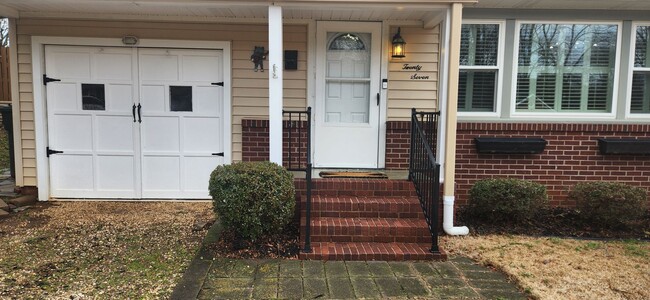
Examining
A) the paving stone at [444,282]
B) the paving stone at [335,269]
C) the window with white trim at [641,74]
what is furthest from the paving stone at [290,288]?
the window with white trim at [641,74]

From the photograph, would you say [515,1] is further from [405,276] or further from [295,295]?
[295,295]

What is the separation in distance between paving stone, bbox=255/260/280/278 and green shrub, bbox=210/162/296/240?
0.31 metres

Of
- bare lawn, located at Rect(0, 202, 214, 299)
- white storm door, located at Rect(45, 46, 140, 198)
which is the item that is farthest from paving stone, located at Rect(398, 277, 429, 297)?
white storm door, located at Rect(45, 46, 140, 198)

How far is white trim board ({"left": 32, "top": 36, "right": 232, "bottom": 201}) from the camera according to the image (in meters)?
5.57

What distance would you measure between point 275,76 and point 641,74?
4663 millimetres

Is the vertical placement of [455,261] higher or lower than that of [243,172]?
lower

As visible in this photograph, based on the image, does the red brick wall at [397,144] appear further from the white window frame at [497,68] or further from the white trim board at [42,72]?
the white trim board at [42,72]

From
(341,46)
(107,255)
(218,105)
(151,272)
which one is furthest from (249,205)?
(341,46)

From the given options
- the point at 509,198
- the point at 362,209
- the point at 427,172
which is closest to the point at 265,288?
the point at 362,209

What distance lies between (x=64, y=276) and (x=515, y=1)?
530cm

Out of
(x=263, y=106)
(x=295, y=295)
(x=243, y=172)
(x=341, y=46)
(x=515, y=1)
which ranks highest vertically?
(x=515, y=1)

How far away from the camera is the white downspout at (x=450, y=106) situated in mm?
4543

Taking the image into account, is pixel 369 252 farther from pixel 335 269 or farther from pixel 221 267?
pixel 221 267

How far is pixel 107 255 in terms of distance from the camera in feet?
13.1
